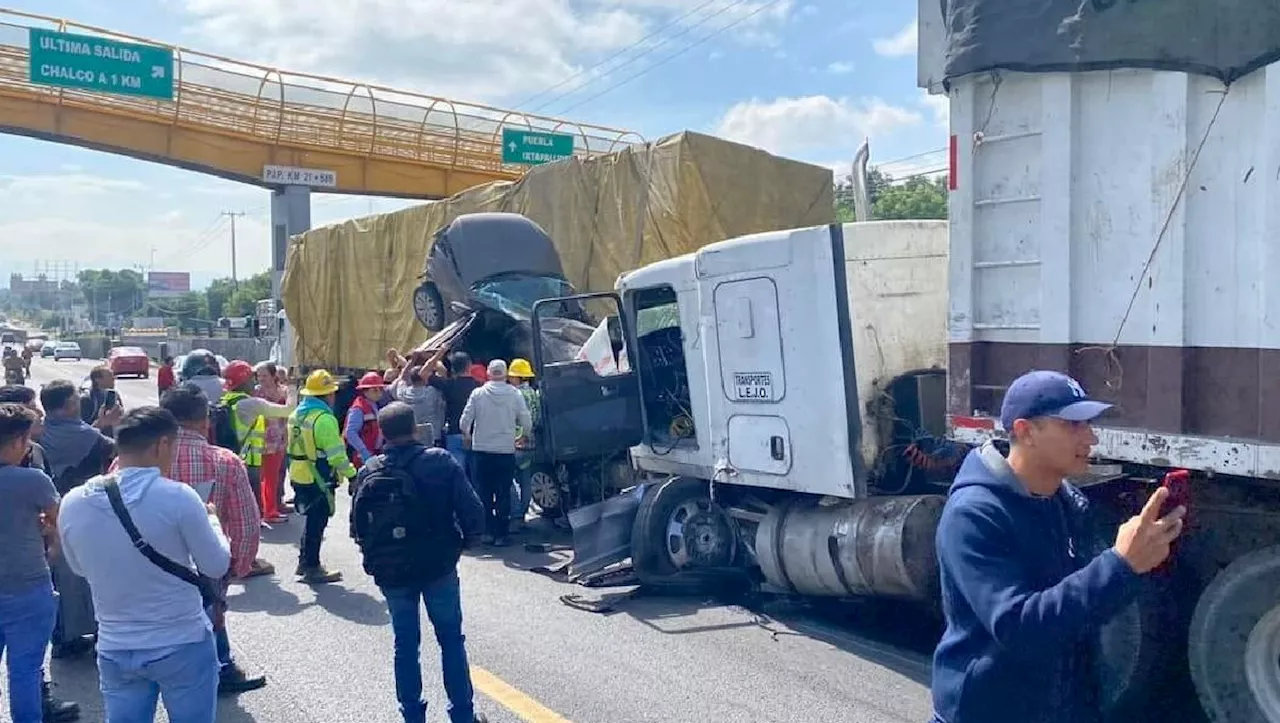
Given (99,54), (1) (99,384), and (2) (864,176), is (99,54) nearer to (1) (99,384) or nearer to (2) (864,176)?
(1) (99,384)

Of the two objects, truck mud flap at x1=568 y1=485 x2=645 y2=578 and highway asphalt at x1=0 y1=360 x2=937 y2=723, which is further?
truck mud flap at x1=568 y1=485 x2=645 y2=578

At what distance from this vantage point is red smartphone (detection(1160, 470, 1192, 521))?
2.71m

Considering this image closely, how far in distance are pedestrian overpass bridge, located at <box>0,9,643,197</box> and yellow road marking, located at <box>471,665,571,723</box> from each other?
17833 millimetres

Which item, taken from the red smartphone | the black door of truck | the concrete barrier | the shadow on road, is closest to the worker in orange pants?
the shadow on road

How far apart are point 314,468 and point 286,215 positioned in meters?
19.9

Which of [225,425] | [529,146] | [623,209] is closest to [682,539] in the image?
[225,425]

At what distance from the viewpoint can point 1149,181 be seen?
459 cm

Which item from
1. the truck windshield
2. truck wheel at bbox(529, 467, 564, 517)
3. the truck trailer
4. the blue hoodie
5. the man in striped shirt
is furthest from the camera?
the truck windshield

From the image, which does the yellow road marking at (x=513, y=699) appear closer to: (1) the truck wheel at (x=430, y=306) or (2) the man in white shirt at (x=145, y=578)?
(2) the man in white shirt at (x=145, y=578)

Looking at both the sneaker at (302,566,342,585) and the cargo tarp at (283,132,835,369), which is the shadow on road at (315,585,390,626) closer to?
the sneaker at (302,566,342,585)

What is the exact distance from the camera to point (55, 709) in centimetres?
522

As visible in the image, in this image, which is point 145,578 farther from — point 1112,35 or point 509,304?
point 509,304

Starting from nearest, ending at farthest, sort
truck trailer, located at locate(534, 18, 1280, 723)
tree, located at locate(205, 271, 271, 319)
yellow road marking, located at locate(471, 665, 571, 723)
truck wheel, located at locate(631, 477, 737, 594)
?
truck trailer, located at locate(534, 18, 1280, 723)
yellow road marking, located at locate(471, 665, 571, 723)
truck wheel, located at locate(631, 477, 737, 594)
tree, located at locate(205, 271, 271, 319)

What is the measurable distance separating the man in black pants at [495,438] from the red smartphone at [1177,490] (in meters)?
5.71
